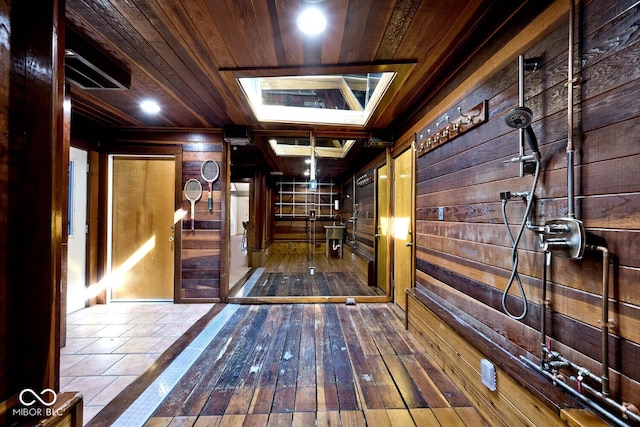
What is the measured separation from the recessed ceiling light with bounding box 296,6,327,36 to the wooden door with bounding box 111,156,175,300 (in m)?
2.97

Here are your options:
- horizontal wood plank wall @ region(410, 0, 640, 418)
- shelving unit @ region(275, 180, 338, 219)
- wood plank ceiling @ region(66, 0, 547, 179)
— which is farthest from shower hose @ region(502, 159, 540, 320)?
shelving unit @ region(275, 180, 338, 219)

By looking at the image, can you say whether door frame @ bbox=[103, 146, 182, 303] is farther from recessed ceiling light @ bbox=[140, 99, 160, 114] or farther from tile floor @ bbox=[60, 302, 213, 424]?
recessed ceiling light @ bbox=[140, 99, 160, 114]

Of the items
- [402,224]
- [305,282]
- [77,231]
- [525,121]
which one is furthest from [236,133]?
[525,121]

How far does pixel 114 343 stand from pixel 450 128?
367cm

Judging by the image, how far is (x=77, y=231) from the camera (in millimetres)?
3291

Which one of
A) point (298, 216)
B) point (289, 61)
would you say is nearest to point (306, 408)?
point (289, 61)

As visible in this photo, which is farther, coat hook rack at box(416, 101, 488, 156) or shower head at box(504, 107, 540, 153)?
coat hook rack at box(416, 101, 488, 156)

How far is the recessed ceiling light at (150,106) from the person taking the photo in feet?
8.90

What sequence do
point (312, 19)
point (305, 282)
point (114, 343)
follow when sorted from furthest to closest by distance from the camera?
point (305, 282) < point (114, 343) < point (312, 19)

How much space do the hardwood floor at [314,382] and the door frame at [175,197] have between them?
1215mm

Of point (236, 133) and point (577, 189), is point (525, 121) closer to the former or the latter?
point (577, 189)

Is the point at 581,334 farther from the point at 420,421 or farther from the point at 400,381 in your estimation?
the point at 400,381

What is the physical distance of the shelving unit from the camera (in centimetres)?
843

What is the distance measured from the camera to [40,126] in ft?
3.25
